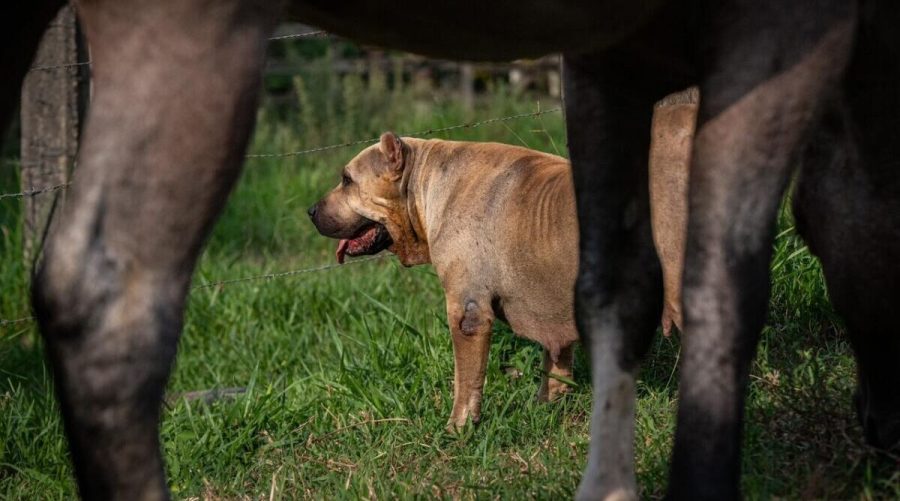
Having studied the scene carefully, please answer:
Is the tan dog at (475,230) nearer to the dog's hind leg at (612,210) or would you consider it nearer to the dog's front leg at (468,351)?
the dog's front leg at (468,351)

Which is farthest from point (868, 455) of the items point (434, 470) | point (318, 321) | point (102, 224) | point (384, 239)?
point (318, 321)

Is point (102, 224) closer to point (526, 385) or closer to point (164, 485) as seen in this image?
point (164, 485)

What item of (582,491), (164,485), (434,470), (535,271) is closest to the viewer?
(164,485)

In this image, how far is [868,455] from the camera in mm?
3119

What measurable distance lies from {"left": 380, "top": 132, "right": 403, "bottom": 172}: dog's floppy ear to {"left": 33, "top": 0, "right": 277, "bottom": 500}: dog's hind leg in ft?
11.2

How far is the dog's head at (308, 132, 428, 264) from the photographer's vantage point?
5.70 metres

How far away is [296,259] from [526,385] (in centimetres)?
301

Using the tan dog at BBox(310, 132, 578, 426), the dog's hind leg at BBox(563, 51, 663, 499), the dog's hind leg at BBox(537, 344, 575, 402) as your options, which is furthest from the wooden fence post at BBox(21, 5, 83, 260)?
the dog's hind leg at BBox(563, 51, 663, 499)

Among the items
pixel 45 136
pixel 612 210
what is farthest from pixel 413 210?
pixel 612 210

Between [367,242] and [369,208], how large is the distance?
0.15m

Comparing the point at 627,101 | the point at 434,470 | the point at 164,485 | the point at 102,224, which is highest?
the point at 627,101

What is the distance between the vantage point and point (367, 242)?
577 cm

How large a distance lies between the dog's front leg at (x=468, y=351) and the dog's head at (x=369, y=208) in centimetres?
73

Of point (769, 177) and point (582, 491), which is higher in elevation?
point (769, 177)
